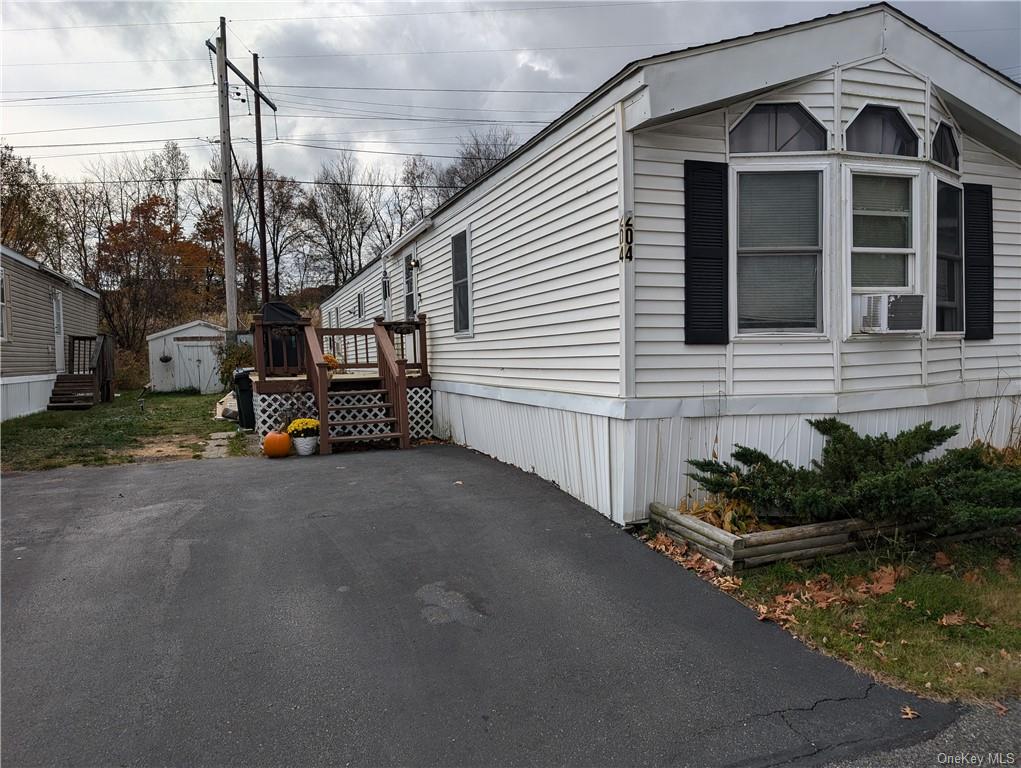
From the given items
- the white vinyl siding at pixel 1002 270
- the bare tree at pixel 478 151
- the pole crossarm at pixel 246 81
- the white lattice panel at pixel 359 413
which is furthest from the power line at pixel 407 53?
the bare tree at pixel 478 151

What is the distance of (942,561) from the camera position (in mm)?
4141

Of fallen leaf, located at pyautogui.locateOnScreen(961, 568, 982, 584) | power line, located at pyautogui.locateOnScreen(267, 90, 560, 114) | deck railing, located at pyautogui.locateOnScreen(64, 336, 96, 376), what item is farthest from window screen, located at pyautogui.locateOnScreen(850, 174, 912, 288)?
deck railing, located at pyautogui.locateOnScreen(64, 336, 96, 376)

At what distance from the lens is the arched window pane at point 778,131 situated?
5020 mm

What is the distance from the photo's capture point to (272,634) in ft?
10.6

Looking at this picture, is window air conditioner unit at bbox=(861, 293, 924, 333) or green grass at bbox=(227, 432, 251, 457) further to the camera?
green grass at bbox=(227, 432, 251, 457)

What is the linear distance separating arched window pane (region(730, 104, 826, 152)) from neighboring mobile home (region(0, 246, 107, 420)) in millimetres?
13804

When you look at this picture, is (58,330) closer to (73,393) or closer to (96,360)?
(96,360)

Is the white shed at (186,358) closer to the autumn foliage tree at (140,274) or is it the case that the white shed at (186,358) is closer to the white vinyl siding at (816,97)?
the autumn foliage tree at (140,274)

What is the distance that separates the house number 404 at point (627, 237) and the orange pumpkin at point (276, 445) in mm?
5265

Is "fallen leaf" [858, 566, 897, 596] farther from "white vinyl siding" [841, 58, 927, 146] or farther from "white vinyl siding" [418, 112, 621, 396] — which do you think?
"white vinyl siding" [841, 58, 927, 146]

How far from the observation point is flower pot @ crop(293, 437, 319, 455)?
8.23 metres

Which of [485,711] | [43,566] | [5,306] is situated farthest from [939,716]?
[5,306]

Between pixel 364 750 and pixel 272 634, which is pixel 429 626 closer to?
pixel 272 634

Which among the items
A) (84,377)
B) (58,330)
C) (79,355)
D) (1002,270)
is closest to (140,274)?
(79,355)
